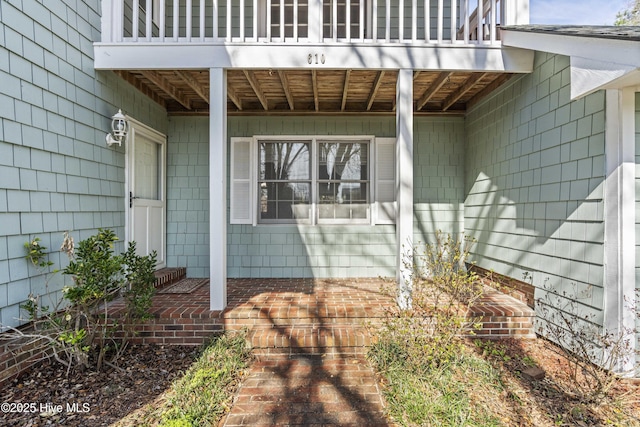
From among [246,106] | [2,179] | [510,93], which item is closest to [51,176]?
[2,179]

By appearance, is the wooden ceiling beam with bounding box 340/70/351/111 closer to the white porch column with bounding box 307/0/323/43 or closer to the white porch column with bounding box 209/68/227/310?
the white porch column with bounding box 307/0/323/43

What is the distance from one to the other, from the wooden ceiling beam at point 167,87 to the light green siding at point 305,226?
16.9 inches

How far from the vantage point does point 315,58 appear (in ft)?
11.4

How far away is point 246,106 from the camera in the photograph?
5066 millimetres

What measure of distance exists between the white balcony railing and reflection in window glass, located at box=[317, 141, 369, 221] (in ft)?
5.10

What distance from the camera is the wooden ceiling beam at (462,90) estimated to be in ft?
13.1

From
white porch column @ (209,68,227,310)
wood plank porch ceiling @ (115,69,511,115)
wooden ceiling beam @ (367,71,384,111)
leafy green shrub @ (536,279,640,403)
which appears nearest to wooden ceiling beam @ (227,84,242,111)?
wood plank porch ceiling @ (115,69,511,115)

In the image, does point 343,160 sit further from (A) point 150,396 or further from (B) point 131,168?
(A) point 150,396

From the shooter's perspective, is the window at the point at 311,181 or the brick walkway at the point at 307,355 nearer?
the brick walkway at the point at 307,355

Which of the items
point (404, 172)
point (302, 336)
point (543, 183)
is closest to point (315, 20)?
point (404, 172)

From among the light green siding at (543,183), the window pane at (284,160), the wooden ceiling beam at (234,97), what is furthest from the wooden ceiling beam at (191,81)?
the light green siding at (543,183)

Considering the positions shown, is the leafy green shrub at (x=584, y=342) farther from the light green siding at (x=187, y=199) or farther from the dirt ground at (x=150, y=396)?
the light green siding at (x=187, y=199)

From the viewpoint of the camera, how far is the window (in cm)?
515

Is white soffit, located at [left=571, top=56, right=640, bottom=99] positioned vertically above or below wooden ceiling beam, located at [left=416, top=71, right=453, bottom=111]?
below
